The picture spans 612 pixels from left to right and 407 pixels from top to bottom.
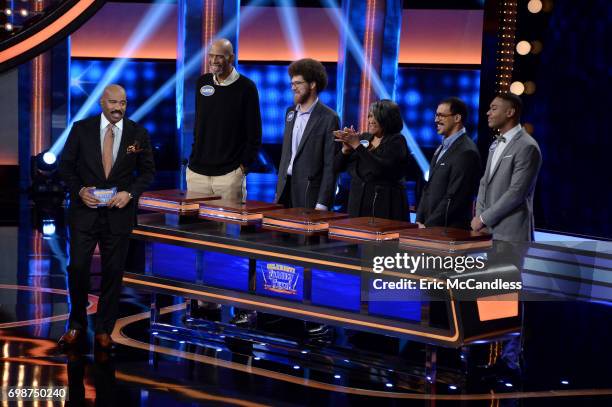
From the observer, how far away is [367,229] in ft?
16.4

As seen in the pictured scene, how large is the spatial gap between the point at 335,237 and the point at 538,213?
11.9ft

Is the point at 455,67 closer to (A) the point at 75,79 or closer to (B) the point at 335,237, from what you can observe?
(A) the point at 75,79

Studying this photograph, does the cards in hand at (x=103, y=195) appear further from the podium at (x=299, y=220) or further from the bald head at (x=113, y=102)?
the podium at (x=299, y=220)

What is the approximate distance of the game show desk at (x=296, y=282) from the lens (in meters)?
4.67

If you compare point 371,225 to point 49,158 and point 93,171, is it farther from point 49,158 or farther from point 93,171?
point 49,158

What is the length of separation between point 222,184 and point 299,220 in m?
1.08

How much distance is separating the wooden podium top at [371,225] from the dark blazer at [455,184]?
0.38 m

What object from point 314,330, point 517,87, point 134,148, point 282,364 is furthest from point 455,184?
point 517,87

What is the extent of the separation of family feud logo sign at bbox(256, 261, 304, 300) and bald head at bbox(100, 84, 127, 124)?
109cm

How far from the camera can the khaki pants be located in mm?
6176

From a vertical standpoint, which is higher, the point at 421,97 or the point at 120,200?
the point at 421,97

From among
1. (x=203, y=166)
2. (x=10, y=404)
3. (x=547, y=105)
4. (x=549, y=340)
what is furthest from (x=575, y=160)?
(x=10, y=404)

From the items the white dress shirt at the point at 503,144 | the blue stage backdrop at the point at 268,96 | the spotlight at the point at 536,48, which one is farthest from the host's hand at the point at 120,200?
the blue stage backdrop at the point at 268,96

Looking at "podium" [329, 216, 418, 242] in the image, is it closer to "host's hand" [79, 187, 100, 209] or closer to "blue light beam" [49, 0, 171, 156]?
"host's hand" [79, 187, 100, 209]
